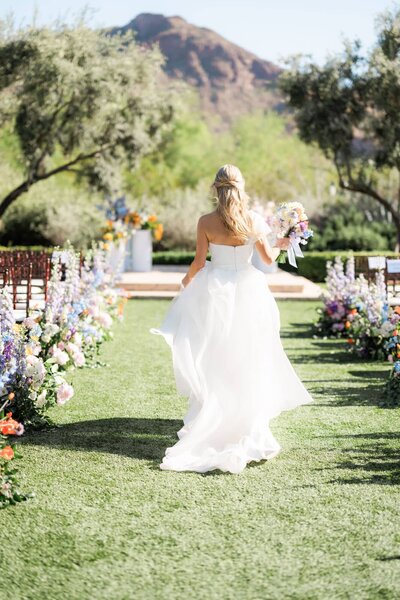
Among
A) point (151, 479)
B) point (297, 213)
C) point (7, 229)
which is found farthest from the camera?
point (7, 229)

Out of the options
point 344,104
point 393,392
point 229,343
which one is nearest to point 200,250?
point 229,343

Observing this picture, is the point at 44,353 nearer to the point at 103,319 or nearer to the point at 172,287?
the point at 103,319

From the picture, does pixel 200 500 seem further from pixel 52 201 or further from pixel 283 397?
pixel 52 201

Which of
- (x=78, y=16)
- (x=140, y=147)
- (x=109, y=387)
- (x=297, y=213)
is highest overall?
(x=78, y=16)

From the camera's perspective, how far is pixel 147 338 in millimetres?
12336

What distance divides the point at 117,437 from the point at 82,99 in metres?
19.4

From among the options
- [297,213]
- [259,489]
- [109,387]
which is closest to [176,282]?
[109,387]

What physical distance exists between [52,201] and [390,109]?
10.7 meters

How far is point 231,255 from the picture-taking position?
5.95 metres

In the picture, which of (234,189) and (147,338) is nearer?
(234,189)

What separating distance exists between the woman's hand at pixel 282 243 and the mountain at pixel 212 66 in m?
102

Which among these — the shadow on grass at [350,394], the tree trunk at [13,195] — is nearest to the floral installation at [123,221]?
the tree trunk at [13,195]

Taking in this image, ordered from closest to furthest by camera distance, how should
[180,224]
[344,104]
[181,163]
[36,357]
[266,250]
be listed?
[266,250], [36,357], [344,104], [180,224], [181,163]

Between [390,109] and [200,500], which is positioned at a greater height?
[390,109]
